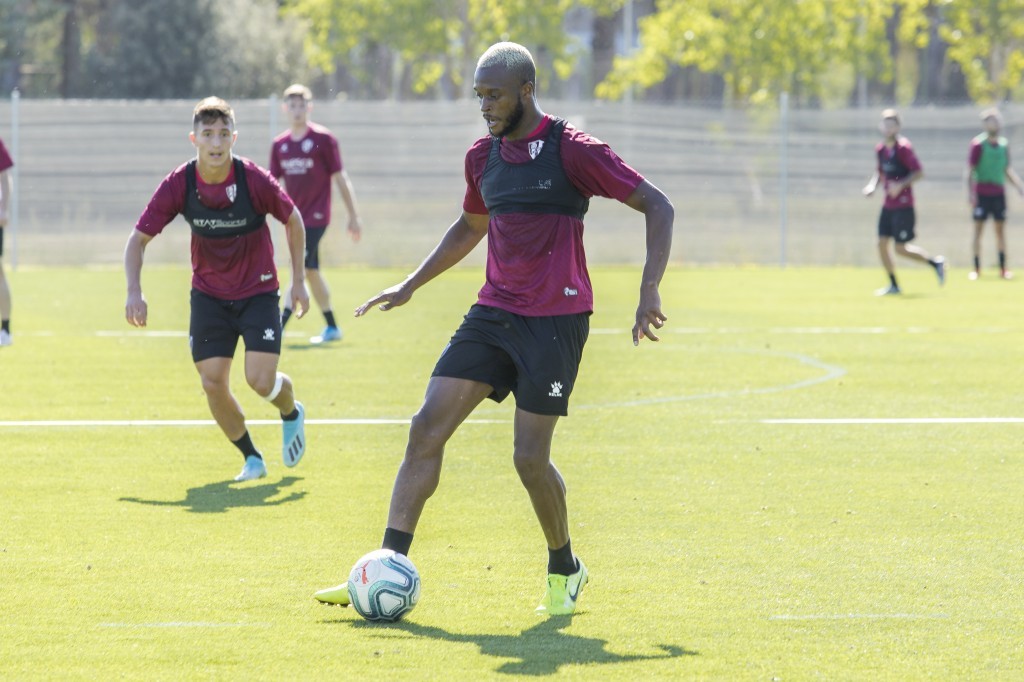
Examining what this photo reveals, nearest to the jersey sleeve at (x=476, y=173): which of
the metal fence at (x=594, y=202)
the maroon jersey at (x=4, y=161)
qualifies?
the maroon jersey at (x=4, y=161)

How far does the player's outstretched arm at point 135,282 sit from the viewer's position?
804 cm

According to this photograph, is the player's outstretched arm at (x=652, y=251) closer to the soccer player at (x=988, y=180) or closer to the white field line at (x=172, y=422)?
the white field line at (x=172, y=422)

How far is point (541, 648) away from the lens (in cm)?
538

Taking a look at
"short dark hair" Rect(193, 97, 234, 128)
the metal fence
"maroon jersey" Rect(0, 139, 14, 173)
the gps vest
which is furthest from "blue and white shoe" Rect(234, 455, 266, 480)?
the metal fence

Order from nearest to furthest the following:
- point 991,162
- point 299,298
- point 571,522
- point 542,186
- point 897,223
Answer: point 542,186, point 571,522, point 299,298, point 897,223, point 991,162

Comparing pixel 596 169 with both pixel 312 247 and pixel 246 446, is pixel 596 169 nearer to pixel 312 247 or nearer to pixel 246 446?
pixel 246 446

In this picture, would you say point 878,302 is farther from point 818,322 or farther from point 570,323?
point 570,323

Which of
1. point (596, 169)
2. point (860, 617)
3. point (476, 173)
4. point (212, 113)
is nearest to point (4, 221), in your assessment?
point (212, 113)

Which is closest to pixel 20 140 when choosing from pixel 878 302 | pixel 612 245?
pixel 612 245

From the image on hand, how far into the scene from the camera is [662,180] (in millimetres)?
28719

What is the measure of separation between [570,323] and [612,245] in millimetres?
22642

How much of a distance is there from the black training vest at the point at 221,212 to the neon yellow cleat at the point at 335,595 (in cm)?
321

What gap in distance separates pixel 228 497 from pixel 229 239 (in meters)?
1.45

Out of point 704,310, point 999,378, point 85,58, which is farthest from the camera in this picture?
point 85,58
